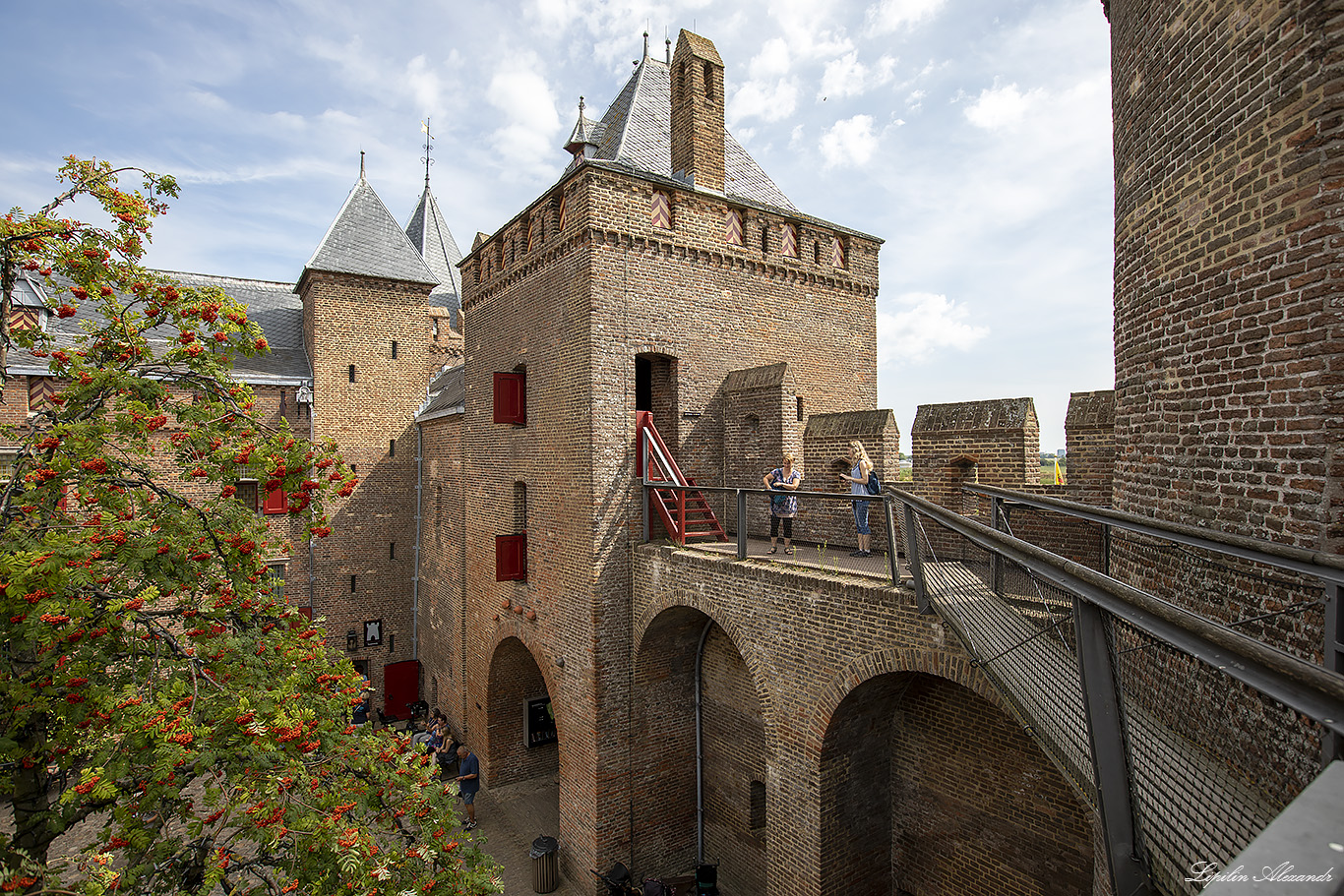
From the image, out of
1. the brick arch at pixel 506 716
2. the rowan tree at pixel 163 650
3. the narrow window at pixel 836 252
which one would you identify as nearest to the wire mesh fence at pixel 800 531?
the rowan tree at pixel 163 650

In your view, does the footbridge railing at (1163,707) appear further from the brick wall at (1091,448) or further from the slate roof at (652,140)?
the slate roof at (652,140)

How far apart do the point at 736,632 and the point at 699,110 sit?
8.47 meters

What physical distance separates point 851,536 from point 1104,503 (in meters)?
3.58

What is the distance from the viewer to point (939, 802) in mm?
7715

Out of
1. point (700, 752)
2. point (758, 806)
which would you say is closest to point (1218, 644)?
point (758, 806)

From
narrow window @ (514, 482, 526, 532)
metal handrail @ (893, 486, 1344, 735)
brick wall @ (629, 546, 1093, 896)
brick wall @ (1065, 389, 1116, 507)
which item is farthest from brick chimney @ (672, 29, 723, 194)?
metal handrail @ (893, 486, 1344, 735)

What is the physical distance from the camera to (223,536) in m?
5.21

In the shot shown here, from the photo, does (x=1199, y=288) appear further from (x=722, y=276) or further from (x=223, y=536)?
(x=722, y=276)

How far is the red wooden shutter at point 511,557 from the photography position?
12.0 meters

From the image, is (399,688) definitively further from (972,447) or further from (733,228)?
(972,447)

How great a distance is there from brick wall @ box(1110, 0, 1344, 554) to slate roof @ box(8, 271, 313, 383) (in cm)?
1715

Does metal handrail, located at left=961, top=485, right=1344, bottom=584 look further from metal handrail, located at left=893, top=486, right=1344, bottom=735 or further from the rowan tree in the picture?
the rowan tree

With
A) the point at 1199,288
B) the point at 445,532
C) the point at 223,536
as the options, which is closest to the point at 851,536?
Answer: the point at 1199,288

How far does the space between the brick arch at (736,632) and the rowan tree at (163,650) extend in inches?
134
